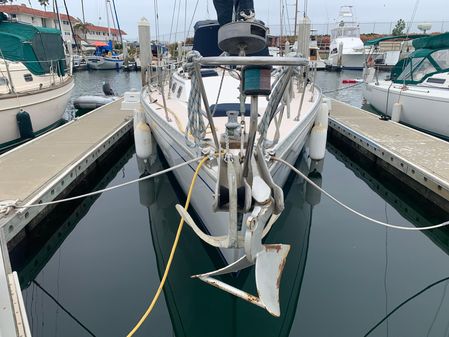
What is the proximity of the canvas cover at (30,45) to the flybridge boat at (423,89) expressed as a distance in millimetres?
10561

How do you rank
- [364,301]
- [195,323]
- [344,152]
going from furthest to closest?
[344,152] < [364,301] < [195,323]

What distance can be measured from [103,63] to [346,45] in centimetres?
2336

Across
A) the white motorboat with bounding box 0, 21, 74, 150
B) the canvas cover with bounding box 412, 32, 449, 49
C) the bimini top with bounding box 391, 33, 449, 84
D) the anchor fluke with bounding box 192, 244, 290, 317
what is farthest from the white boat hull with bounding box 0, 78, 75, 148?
the canvas cover with bounding box 412, 32, 449, 49

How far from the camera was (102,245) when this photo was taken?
5012mm

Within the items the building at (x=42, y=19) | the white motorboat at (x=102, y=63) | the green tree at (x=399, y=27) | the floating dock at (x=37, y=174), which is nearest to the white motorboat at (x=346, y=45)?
the green tree at (x=399, y=27)

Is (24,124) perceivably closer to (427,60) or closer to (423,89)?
(423,89)

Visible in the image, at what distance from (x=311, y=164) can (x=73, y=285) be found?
5315 millimetres

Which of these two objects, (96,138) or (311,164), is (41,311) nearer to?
(96,138)

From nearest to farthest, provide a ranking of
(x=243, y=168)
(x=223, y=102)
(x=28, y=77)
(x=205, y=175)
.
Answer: (x=243, y=168), (x=205, y=175), (x=223, y=102), (x=28, y=77)

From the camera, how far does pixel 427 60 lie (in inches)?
435

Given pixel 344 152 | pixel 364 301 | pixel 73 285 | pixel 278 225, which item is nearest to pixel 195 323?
pixel 73 285

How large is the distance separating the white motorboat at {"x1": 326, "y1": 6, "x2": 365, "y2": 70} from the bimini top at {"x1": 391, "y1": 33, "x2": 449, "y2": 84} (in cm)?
2282

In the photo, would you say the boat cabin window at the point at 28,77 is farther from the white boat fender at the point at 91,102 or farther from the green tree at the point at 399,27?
the green tree at the point at 399,27

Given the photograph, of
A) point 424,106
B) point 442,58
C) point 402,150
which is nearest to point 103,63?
point 442,58
